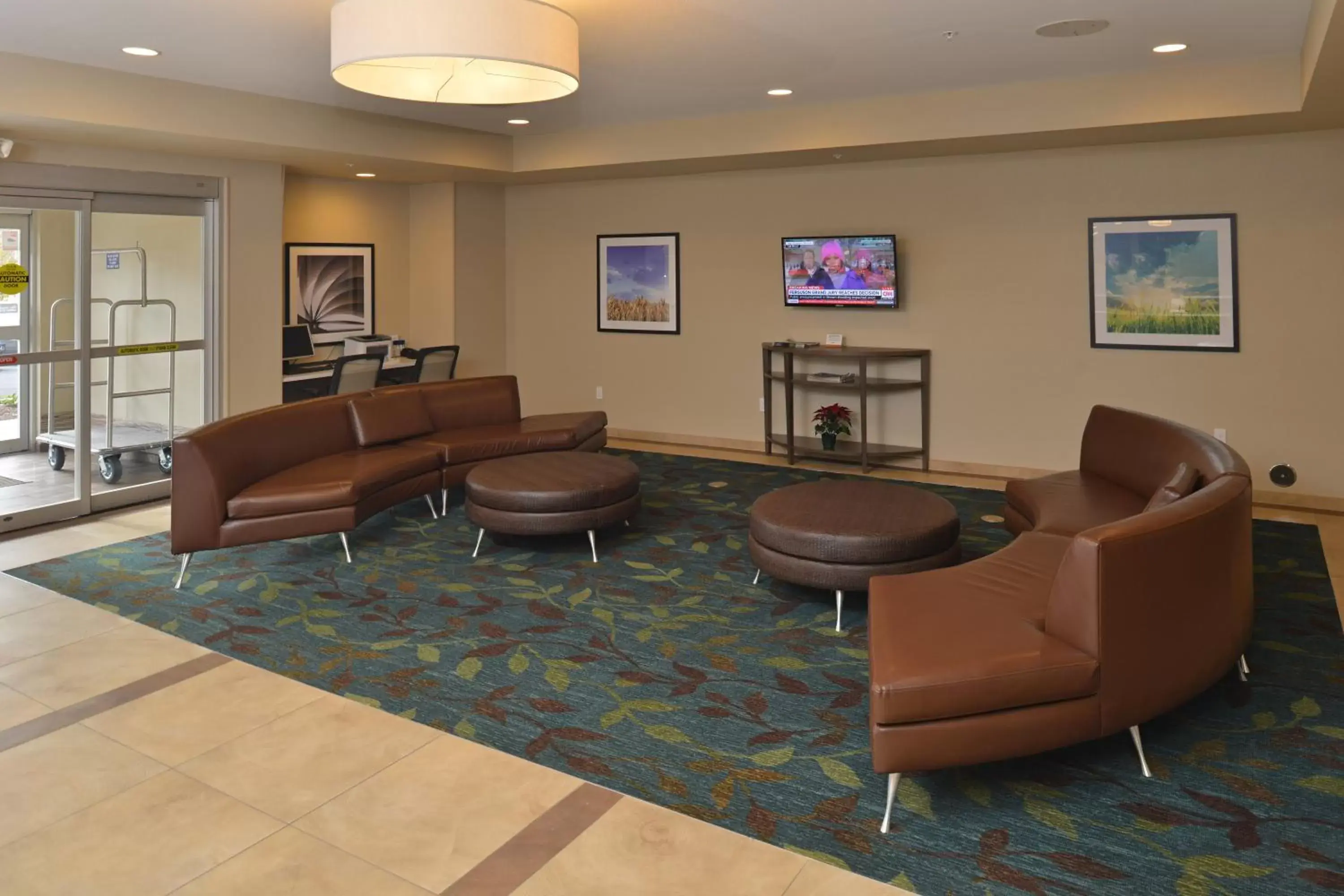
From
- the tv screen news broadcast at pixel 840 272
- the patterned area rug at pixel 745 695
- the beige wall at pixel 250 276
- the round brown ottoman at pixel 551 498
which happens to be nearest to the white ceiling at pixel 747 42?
the beige wall at pixel 250 276

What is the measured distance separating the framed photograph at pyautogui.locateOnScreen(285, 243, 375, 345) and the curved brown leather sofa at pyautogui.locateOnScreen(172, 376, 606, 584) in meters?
2.03

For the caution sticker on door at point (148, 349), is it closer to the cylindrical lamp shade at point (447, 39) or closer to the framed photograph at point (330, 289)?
the framed photograph at point (330, 289)

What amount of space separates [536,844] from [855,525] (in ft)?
7.16

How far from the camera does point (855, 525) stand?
4.37m

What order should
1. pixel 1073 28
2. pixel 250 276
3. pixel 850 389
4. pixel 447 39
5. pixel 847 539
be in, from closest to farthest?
pixel 447 39 → pixel 847 539 → pixel 1073 28 → pixel 250 276 → pixel 850 389

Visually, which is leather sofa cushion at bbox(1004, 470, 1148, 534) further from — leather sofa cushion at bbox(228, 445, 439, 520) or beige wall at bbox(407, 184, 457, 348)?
beige wall at bbox(407, 184, 457, 348)

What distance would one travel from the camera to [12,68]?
508cm

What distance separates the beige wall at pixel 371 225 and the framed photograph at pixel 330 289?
69 millimetres

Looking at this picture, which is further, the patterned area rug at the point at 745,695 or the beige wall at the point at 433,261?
the beige wall at the point at 433,261

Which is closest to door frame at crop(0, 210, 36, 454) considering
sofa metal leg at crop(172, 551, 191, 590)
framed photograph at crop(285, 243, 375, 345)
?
sofa metal leg at crop(172, 551, 191, 590)

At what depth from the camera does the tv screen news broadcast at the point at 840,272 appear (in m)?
7.56

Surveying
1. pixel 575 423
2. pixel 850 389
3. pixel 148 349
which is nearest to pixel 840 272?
pixel 850 389

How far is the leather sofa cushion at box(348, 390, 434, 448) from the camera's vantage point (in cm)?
607

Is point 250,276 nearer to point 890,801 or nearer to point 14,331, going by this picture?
point 14,331
